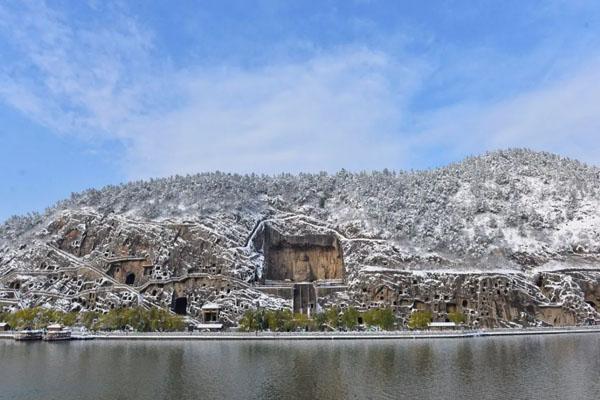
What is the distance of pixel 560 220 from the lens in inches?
4094

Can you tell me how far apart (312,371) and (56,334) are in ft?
161

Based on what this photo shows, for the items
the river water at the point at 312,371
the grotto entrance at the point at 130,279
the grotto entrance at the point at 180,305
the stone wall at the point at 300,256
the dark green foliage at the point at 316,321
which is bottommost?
the river water at the point at 312,371

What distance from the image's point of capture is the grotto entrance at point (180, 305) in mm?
97000

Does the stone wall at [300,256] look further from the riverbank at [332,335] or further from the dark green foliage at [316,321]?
the riverbank at [332,335]

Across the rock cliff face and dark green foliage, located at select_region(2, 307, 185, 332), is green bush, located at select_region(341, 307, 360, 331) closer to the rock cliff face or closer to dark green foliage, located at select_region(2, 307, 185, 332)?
the rock cliff face

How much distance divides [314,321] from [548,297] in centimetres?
3897

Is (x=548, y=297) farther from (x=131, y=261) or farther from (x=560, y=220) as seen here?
(x=131, y=261)

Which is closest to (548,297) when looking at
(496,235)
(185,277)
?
(496,235)

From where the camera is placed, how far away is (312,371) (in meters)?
44.5

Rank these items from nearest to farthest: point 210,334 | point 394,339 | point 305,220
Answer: point 394,339 → point 210,334 → point 305,220

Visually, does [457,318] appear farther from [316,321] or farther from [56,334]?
[56,334]

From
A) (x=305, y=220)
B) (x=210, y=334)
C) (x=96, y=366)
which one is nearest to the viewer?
(x=96, y=366)

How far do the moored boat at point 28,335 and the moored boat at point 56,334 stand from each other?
5.31 ft

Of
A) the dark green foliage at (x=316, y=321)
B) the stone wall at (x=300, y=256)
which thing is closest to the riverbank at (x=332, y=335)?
the dark green foliage at (x=316, y=321)
